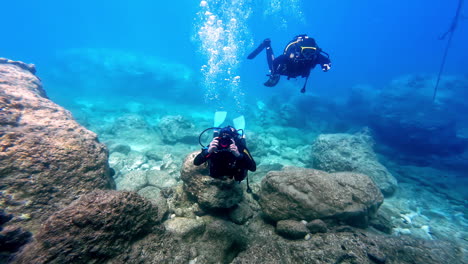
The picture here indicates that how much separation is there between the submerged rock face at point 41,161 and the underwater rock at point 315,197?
4.04 meters

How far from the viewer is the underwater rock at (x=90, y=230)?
7.78 feet

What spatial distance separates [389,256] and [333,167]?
5270 millimetres

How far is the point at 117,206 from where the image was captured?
9.46 ft

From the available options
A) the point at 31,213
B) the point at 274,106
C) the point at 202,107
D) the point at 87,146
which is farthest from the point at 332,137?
the point at 202,107

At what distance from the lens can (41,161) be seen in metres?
3.78

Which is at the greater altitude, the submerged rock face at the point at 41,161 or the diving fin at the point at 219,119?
the diving fin at the point at 219,119

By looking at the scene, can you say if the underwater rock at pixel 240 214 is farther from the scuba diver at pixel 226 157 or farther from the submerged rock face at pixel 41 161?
the submerged rock face at pixel 41 161

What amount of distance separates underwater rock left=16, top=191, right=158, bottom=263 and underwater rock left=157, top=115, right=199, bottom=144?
947 centimetres

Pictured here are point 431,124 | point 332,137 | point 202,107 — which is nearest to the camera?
point 332,137

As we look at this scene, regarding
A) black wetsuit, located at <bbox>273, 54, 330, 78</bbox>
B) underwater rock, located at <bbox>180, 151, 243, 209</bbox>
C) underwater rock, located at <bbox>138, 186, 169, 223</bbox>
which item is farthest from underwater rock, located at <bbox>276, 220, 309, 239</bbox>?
black wetsuit, located at <bbox>273, 54, 330, 78</bbox>

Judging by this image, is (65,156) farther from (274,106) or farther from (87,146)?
(274,106)

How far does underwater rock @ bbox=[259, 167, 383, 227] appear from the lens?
14.0 feet

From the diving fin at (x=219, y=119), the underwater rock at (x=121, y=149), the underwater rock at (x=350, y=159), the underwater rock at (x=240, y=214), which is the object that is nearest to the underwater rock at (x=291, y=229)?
the underwater rock at (x=240, y=214)

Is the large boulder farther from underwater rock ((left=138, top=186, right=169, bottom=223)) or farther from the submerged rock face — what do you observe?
the submerged rock face
